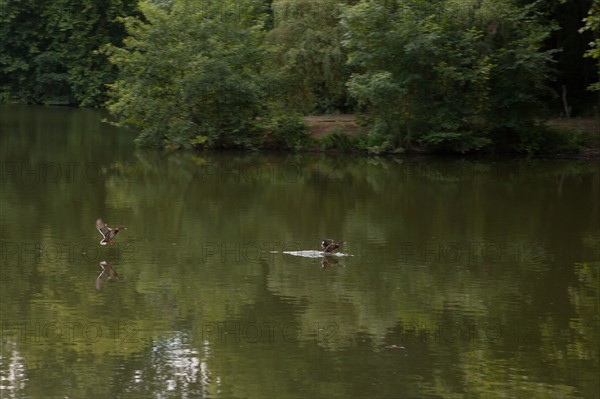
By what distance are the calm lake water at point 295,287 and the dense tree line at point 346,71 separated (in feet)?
18.5

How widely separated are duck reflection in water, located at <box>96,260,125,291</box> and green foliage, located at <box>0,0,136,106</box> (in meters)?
43.7

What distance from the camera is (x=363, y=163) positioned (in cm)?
3212

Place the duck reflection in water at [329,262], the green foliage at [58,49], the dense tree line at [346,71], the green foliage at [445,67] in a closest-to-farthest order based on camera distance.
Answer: the duck reflection in water at [329,262]
the green foliage at [445,67]
the dense tree line at [346,71]
the green foliage at [58,49]

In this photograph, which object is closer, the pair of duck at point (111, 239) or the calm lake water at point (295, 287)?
the calm lake water at point (295, 287)

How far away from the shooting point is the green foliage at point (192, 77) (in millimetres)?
33219

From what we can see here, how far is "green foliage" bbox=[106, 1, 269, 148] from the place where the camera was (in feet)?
109

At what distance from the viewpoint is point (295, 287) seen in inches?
605

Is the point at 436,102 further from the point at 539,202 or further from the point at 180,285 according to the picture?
the point at 180,285

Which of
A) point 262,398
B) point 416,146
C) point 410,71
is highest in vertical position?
point 410,71

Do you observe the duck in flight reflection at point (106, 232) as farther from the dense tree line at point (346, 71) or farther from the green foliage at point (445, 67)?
the green foliage at point (445, 67)

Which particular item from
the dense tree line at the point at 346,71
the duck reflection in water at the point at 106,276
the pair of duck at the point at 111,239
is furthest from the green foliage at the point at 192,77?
the duck reflection in water at the point at 106,276

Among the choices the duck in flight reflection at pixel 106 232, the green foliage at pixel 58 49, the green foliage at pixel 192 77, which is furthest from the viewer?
the green foliage at pixel 58 49

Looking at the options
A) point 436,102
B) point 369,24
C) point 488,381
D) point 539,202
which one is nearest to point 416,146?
point 436,102

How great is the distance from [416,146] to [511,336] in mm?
21645
